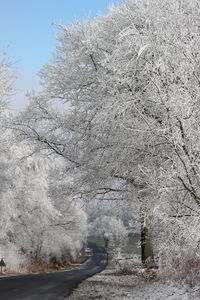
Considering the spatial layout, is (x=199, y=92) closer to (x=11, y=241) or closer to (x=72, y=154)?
(x=72, y=154)

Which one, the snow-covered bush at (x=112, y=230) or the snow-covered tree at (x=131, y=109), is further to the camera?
the snow-covered bush at (x=112, y=230)

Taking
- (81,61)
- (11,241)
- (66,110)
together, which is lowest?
(11,241)

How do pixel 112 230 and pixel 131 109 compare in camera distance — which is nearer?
pixel 131 109

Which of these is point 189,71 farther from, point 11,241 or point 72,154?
point 11,241

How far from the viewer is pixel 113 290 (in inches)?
487

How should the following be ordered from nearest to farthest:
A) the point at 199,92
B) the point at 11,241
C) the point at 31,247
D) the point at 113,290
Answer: the point at 199,92 → the point at 113,290 → the point at 11,241 → the point at 31,247

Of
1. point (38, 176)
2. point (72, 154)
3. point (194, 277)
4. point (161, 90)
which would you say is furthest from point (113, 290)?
point (38, 176)

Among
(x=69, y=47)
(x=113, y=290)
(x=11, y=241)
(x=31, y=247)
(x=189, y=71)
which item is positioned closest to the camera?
(x=189, y=71)

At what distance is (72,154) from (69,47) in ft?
11.3

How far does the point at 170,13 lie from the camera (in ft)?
34.2

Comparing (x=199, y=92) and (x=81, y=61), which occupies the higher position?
(x=81, y=61)

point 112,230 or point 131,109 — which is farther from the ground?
point 112,230

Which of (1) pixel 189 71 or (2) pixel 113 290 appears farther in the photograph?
(2) pixel 113 290

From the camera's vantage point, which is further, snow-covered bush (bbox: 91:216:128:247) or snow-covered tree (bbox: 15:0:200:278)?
snow-covered bush (bbox: 91:216:128:247)
